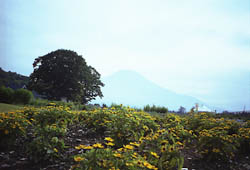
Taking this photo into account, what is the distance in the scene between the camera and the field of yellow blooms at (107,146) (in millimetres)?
2500

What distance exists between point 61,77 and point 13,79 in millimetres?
5846

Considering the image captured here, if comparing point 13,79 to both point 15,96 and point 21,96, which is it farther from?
point 21,96

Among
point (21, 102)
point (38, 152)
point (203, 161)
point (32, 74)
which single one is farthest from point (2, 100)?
point (203, 161)

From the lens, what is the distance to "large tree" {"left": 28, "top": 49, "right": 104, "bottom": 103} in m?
16.7

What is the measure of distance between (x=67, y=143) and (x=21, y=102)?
11201 millimetres

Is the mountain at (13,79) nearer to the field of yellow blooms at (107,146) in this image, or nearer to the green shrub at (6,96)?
the green shrub at (6,96)

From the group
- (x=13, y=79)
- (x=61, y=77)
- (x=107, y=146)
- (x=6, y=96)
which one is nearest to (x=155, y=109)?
(x=61, y=77)

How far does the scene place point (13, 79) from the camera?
19109 millimetres

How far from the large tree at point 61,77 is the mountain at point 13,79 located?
2.32m

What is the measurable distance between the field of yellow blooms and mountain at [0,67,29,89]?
15340 millimetres

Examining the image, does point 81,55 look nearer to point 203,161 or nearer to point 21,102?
point 21,102

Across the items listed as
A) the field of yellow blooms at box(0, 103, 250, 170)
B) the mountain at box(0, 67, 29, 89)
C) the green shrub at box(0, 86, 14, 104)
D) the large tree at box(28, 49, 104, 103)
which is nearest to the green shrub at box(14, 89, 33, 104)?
the green shrub at box(0, 86, 14, 104)

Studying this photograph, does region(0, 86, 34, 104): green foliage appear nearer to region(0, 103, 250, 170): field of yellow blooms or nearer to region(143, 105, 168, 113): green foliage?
region(143, 105, 168, 113): green foliage

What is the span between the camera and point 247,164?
13.2ft
